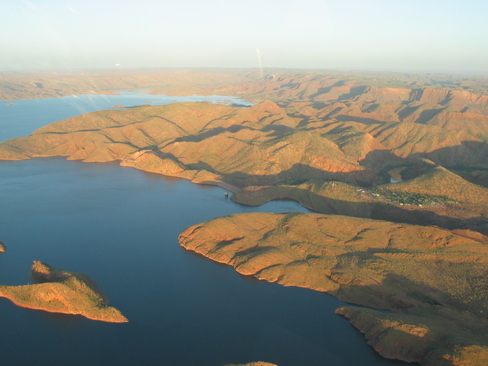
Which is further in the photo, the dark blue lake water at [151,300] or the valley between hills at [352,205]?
the valley between hills at [352,205]

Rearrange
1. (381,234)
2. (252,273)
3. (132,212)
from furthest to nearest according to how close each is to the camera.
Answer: (132,212) < (381,234) < (252,273)

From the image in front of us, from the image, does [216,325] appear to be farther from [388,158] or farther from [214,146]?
[388,158]

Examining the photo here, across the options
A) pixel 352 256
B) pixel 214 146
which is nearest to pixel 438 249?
pixel 352 256

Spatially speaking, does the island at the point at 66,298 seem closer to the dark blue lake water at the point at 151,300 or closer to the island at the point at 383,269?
the dark blue lake water at the point at 151,300

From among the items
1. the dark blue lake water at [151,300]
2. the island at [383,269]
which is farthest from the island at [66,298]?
the island at [383,269]

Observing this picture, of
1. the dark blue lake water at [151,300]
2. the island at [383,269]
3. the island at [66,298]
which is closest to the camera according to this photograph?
the dark blue lake water at [151,300]

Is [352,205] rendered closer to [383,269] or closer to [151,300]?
[383,269]

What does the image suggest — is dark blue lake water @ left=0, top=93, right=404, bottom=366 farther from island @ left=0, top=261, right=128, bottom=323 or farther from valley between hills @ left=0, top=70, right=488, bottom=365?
valley between hills @ left=0, top=70, right=488, bottom=365
